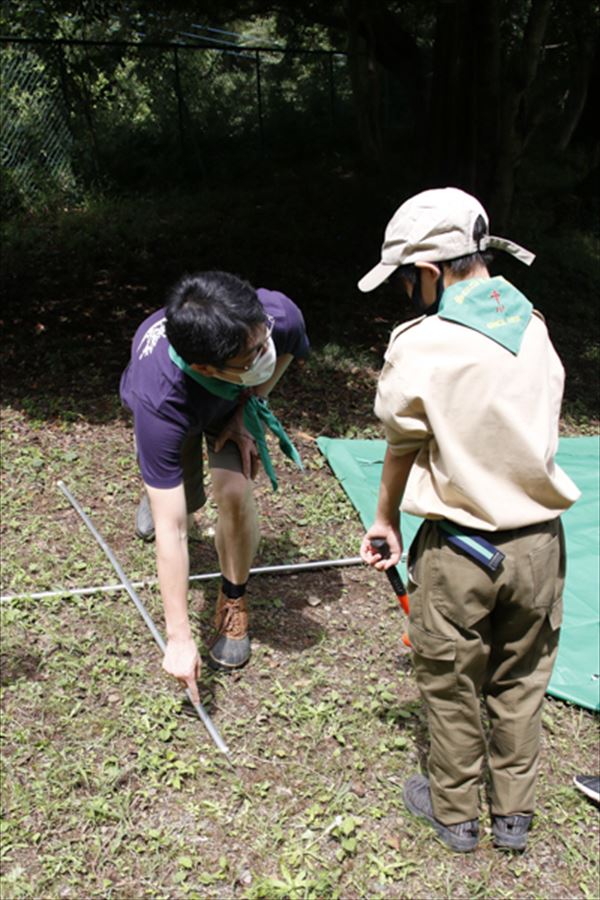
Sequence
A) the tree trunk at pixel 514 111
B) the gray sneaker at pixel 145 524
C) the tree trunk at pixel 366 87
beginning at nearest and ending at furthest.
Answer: the gray sneaker at pixel 145 524 < the tree trunk at pixel 514 111 < the tree trunk at pixel 366 87

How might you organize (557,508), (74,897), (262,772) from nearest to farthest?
(557,508)
(74,897)
(262,772)

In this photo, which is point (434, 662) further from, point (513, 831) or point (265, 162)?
point (265, 162)

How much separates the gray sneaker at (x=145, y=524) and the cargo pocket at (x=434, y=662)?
6.02 feet

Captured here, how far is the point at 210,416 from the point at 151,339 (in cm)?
32

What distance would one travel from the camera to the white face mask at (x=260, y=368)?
245 cm

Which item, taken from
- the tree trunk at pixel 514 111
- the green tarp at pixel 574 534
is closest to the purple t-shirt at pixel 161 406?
the green tarp at pixel 574 534

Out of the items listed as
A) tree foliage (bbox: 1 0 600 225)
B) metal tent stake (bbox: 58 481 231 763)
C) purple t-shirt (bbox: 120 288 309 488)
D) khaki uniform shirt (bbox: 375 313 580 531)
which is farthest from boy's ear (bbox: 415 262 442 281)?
tree foliage (bbox: 1 0 600 225)

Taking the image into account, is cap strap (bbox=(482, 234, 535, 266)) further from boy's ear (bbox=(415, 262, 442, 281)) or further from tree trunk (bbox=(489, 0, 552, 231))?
tree trunk (bbox=(489, 0, 552, 231))

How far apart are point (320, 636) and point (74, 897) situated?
1325mm

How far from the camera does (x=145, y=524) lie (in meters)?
3.76

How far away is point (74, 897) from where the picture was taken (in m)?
2.23

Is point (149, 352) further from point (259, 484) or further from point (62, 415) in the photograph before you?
point (62, 415)

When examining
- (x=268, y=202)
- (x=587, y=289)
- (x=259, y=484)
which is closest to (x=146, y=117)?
(x=268, y=202)

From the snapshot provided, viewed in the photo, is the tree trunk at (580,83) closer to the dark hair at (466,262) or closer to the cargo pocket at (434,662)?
the dark hair at (466,262)
